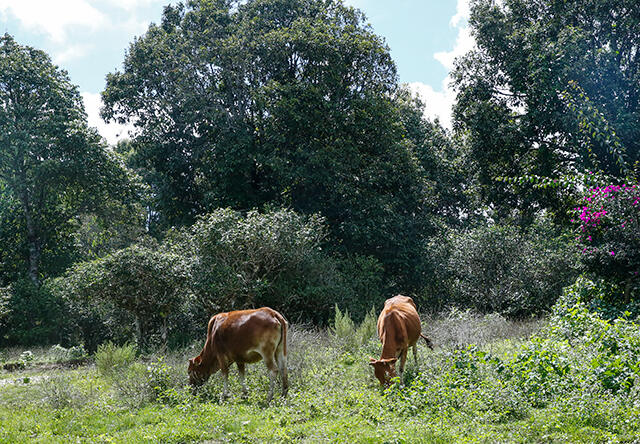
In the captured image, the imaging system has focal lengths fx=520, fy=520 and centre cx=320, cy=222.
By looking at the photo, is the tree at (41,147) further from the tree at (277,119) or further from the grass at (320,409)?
the grass at (320,409)

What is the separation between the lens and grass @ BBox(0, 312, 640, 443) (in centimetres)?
607

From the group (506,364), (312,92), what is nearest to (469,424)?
(506,364)

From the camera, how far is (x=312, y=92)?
68.6 ft

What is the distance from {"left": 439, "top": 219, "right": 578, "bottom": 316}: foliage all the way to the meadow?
763 cm

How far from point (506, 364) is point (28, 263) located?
24131 mm

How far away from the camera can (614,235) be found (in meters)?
11.4

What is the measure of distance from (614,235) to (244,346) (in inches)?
329

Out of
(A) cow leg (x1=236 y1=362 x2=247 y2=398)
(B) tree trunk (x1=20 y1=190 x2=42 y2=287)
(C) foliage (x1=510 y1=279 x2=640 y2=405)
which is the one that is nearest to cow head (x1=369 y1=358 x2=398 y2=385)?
(C) foliage (x1=510 y1=279 x2=640 y2=405)

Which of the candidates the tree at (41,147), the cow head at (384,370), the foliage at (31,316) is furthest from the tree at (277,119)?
the cow head at (384,370)

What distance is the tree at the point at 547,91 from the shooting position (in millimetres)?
18047

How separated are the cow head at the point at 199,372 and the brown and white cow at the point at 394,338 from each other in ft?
9.82

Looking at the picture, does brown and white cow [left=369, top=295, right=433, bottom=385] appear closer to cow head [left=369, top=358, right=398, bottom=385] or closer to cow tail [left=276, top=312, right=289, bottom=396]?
cow head [left=369, top=358, right=398, bottom=385]

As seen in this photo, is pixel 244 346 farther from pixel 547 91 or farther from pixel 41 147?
pixel 41 147

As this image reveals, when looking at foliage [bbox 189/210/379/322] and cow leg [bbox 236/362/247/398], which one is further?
foliage [bbox 189/210/379/322]
